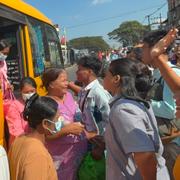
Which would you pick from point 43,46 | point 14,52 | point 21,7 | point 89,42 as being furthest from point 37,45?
point 89,42

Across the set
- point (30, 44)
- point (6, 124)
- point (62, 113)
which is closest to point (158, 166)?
point (62, 113)

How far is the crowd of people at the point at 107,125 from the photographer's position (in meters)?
2.49

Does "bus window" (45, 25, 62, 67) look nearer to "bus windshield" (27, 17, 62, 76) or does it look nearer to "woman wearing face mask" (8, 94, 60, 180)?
"bus windshield" (27, 17, 62, 76)

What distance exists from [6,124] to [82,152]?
1009 millimetres

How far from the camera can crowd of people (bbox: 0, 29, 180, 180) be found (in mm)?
2492

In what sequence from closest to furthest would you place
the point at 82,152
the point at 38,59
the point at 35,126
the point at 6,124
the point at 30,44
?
the point at 35,126
the point at 82,152
the point at 6,124
the point at 30,44
the point at 38,59

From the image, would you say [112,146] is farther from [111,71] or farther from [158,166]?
[111,71]

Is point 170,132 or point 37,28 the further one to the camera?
point 37,28

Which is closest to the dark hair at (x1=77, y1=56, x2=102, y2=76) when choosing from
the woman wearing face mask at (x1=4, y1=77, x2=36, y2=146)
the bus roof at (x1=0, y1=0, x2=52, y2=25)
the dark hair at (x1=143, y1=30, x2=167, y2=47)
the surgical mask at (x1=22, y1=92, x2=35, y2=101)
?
the dark hair at (x1=143, y1=30, x2=167, y2=47)

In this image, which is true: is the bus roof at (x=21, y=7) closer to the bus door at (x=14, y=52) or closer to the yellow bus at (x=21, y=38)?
the yellow bus at (x=21, y=38)

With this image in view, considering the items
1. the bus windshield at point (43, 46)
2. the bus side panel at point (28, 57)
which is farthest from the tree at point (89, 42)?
the bus side panel at point (28, 57)

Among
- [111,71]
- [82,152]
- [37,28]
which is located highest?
[37,28]

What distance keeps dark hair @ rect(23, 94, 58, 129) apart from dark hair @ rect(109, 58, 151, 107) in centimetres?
49

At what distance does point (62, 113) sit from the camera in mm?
3744
